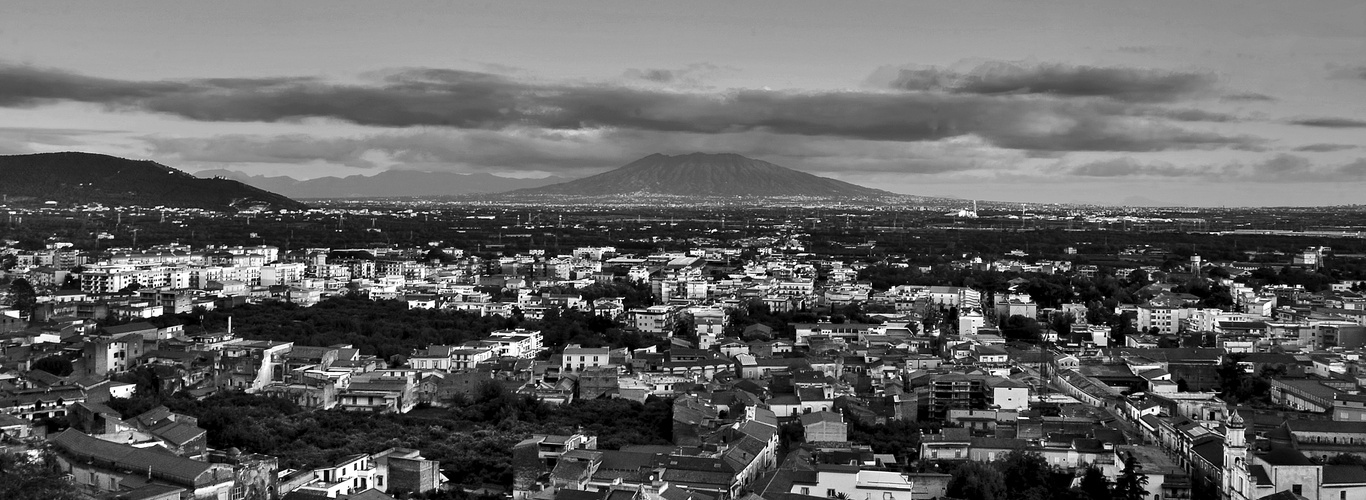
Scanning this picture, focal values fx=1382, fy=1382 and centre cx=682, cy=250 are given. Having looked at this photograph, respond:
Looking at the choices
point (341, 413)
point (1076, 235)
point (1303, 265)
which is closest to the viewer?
point (341, 413)

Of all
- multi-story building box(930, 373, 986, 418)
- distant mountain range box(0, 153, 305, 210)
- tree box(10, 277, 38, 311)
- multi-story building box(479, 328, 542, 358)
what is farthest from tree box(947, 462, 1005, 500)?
distant mountain range box(0, 153, 305, 210)

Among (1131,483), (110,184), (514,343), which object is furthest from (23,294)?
(110,184)

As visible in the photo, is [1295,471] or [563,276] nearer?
[1295,471]

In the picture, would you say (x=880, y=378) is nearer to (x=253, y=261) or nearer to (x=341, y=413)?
(x=341, y=413)

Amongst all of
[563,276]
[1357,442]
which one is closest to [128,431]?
[1357,442]

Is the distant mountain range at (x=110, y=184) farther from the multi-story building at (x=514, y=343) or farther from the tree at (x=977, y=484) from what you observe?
the tree at (x=977, y=484)

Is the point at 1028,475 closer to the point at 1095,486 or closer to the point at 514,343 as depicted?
the point at 1095,486
